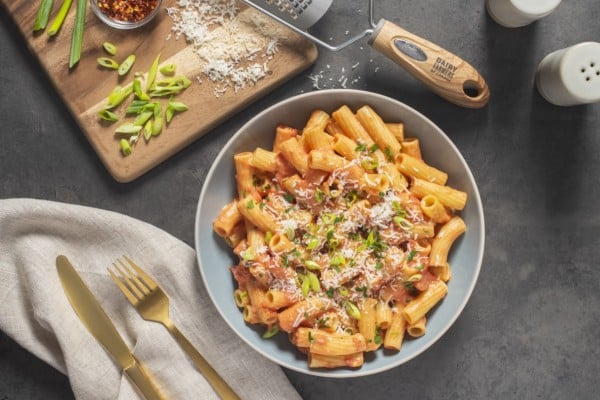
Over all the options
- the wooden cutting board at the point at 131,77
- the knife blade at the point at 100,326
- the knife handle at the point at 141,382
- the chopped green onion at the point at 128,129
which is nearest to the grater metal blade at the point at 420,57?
the wooden cutting board at the point at 131,77

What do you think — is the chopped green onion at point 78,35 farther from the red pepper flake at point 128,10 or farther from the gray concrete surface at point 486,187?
the gray concrete surface at point 486,187

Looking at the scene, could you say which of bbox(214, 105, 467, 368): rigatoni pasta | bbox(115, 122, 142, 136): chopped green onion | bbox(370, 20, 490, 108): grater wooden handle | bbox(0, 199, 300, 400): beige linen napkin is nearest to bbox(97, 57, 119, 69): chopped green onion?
bbox(115, 122, 142, 136): chopped green onion

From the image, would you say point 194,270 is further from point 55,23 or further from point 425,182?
point 55,23

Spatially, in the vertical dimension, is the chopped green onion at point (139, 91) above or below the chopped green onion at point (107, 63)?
below

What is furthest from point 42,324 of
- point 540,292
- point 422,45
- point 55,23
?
point 540,292

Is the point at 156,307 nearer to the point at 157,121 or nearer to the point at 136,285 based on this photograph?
the point at 136,285

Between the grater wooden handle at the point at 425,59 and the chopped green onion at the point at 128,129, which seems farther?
the chopped green onion at the point at 128,129

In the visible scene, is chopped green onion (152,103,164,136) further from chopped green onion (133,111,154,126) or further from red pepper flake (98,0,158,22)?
red pepper flake (98,0,158,22)

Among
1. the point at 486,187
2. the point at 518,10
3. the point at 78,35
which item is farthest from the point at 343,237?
the point at 78,35
